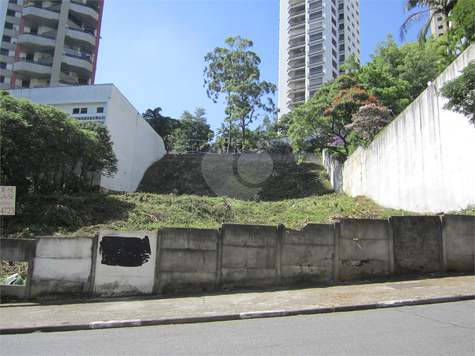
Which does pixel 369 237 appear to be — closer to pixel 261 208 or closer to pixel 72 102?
pixel 261 208

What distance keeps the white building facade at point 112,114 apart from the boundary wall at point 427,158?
53.5 ft

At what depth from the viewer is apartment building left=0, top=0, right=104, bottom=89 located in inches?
1483

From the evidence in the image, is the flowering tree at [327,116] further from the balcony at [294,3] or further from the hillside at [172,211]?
the balcony at [294,3]

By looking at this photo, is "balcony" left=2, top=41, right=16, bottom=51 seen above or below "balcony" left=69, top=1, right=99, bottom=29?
below

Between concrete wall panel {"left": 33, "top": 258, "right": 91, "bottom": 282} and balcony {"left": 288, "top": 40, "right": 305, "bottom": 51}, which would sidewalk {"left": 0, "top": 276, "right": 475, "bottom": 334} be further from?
balcony {"left": 288, "top": 40, "right": 305, "bottom": 51}

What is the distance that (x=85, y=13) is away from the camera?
1583 inches

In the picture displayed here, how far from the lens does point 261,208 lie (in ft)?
58.8

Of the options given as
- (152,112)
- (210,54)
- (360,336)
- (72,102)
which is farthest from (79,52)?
(360,336)

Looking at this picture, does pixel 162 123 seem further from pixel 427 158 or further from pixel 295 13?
pixel 295 13

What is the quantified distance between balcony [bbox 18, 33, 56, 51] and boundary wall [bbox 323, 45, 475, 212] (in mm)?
39008

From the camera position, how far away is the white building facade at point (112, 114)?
21.8 metres

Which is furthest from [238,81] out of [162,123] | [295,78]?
[295,78]

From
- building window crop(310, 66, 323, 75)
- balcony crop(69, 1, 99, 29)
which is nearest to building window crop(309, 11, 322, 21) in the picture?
building window crop(310, 66, 323, 75)

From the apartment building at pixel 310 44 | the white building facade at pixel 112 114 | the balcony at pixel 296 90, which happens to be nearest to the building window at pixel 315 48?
the apartment building at pixel 310 44
